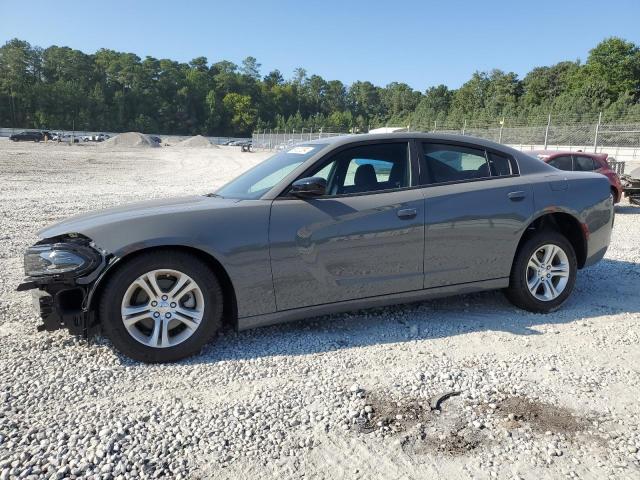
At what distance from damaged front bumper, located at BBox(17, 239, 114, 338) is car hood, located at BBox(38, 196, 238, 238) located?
260 mm

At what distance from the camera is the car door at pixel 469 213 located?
4031 mm

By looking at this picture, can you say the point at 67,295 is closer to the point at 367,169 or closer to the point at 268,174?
the point at 268,174

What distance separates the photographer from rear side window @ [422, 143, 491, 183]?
166 inches

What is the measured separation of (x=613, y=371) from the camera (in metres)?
3.35

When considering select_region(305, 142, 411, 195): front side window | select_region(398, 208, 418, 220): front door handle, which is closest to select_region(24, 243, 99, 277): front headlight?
select_region(305, 142, 411, 195): front side window

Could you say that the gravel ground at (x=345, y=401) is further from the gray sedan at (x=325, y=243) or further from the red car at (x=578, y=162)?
the red car at (x=578, y=162)

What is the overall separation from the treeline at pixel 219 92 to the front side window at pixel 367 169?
6740cm

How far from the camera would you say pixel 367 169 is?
4051 mm

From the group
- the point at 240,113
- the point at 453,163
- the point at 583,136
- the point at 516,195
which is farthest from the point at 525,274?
the point at 240,113

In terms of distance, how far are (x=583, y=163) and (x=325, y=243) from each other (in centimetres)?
1068

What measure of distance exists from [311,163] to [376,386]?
1769 millimetres

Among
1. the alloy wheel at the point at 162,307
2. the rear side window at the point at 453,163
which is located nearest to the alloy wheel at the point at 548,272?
the rear side window at the point at 453,163

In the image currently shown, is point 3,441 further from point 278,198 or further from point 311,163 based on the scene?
point 311,163

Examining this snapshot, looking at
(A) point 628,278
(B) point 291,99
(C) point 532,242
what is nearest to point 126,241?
(C) point 532,242
